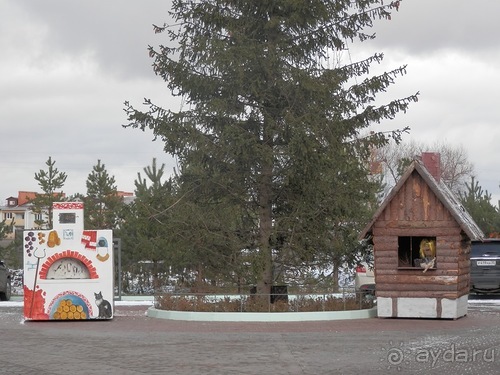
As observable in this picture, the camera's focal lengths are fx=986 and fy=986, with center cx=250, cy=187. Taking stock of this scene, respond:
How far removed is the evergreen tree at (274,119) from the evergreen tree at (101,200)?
18610mm

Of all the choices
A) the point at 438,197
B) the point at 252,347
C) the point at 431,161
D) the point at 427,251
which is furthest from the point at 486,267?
the point at 252,347

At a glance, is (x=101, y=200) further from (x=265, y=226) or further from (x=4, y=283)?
(x=265, y=226)

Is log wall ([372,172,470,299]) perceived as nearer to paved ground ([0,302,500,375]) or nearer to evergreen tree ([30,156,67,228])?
paved ground ([0,302,500,375])

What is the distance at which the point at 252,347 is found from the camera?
1684cm

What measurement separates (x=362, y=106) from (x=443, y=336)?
874cm

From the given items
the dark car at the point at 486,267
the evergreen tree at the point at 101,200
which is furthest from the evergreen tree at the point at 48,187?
the dark car at the point at 486,267

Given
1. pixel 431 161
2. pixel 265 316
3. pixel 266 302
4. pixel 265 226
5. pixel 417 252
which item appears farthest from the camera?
pixel 265 226

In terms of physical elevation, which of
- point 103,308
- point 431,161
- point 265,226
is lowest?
point 103,308

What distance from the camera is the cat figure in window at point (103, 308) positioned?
23.3 meters

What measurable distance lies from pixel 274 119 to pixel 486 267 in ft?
37.0

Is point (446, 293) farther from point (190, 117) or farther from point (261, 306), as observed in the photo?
point (190, 117)

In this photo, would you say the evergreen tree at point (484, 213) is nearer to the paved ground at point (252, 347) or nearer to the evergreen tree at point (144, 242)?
the evergreen tree at point (144, 242)

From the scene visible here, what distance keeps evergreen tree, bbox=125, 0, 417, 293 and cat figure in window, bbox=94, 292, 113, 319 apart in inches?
153

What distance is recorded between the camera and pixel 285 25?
25469 millimetres
